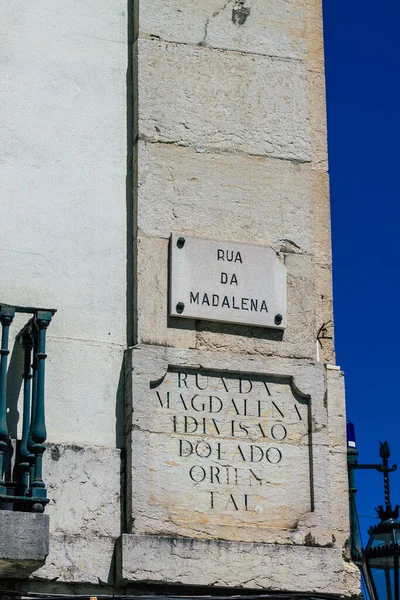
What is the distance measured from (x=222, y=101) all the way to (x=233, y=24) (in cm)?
54

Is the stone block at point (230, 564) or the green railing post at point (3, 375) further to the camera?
the stone block at point (230, 564)

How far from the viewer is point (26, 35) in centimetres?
805

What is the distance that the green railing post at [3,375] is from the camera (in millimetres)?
6902

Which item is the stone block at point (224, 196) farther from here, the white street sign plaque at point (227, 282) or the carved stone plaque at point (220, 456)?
the carved stone plaque at point (220, 456)

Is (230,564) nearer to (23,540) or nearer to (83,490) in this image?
(83,490)

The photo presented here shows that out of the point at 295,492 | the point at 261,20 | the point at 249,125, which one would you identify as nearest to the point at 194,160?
the point at 249,125

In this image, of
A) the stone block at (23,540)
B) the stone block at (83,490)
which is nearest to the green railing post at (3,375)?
the stone block at (23,540)

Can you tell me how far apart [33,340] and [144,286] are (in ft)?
2.50

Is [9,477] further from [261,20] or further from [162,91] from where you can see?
[261,20]

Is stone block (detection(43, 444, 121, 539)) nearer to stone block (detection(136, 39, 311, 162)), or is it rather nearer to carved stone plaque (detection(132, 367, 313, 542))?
carved stone plaque (detection(132, 367, 313, 542))

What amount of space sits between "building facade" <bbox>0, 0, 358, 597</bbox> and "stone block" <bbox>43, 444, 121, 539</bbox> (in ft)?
0.04

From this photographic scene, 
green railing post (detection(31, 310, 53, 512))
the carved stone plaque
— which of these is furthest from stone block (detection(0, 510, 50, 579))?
the carved stone plaque

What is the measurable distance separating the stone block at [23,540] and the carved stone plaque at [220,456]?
64 cm

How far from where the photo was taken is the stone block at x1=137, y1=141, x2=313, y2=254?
794cm
